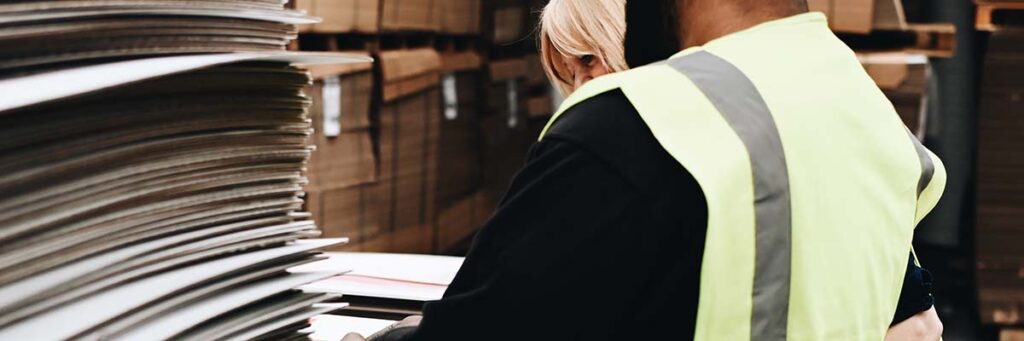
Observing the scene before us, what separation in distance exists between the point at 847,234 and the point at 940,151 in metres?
5.50

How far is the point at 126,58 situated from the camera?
3.06 ft

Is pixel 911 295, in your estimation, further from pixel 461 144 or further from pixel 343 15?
pixel 461 144

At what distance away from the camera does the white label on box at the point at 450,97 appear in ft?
21.4

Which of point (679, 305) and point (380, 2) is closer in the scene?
point (679, 305)

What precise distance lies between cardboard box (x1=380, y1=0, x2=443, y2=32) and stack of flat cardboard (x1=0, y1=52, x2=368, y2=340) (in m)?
4.34

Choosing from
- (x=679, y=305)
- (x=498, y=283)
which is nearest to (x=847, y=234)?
(x=679, y=305)

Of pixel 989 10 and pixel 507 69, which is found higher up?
pixel 989 10

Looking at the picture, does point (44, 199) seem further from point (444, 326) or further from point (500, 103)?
point (500, 103)

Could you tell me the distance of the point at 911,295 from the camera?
1462 mm

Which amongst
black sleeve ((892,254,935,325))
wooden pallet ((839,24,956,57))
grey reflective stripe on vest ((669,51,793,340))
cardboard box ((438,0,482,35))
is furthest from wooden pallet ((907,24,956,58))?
grey reflective stripe on vest ((669,51,793,340))

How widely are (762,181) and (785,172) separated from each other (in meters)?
0.04

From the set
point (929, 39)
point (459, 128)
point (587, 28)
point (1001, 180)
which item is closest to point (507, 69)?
point (459, 128)

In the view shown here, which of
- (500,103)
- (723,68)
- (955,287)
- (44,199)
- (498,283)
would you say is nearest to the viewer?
(44,199)

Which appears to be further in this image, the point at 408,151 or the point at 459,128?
the point at 459,128
